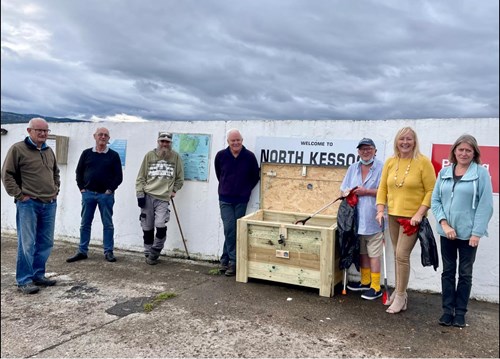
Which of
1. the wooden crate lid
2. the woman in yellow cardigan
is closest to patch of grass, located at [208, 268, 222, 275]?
the wooden crate lid

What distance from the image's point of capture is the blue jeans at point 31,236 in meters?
4.16

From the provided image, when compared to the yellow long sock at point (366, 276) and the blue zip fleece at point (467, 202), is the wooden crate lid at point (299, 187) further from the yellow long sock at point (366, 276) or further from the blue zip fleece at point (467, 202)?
the blue zip fleece at point (467, 202)

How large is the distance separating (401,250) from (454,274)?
0.47m

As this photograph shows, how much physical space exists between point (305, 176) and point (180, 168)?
68.9 inches

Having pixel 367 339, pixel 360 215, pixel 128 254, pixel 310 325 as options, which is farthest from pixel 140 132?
pixel 367 339

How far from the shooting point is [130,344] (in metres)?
2.95

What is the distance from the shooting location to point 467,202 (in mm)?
3225

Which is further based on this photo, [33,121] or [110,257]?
[110,257]

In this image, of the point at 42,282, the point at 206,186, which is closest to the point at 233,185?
the point at 206,186

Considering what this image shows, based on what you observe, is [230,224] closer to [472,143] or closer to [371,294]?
[371,294]

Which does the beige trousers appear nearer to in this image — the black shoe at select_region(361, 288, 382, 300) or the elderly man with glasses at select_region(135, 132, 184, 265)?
the black shoe at select_region(361, 288, 382, 300)

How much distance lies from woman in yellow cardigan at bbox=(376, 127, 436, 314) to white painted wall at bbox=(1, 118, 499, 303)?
0.82 m

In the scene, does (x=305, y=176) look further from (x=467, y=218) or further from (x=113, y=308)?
(x=113, y=308)

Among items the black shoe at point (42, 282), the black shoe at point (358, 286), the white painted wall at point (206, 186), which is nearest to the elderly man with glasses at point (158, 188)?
the white painted wall at point (206, 186)
